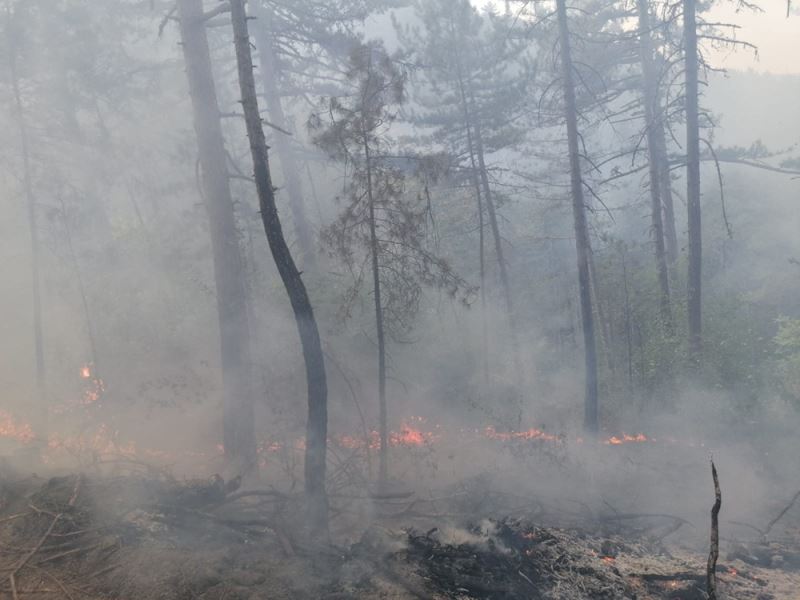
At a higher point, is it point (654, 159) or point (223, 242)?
point (654, 159)

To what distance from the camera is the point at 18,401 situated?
2353 centimetres

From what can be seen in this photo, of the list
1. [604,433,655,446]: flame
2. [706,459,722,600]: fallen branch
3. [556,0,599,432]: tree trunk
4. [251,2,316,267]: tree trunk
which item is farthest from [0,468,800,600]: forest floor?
[251,2,316,267]: tree trunk

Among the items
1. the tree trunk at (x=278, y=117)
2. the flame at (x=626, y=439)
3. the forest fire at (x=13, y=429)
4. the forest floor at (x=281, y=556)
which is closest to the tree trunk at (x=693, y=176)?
the flame at (x=626, y=439)

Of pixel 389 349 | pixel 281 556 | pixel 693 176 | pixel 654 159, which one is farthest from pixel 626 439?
pixel 281 556

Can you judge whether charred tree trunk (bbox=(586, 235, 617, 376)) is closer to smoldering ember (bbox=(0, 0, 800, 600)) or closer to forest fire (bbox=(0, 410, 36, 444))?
smoldering ember (bbox=(0, 0, 800, 600))

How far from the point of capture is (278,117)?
67.9 feet

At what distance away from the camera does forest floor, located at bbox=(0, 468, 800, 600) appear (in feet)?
27.6

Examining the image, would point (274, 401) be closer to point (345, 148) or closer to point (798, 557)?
point (345, 148)

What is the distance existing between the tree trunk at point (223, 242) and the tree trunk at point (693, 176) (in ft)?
41.0

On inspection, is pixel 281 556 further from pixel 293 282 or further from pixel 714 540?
pixel 714 540

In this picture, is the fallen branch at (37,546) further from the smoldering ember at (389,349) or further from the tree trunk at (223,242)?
the tree trunk at (223,242)

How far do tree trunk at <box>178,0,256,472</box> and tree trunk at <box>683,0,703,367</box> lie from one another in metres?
12.5

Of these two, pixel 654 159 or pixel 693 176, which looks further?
pixel 654 159

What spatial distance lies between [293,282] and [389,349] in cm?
1077
